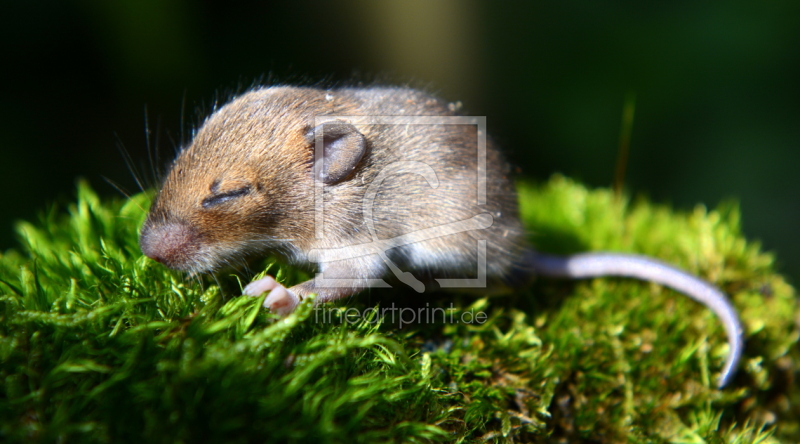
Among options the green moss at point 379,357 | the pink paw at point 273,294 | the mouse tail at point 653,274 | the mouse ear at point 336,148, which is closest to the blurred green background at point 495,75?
the mouse tail at point 653,274

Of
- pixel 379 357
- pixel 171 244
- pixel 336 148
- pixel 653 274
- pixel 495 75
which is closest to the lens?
pixel 379 357

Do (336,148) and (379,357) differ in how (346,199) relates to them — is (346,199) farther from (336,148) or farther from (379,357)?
(379,357)

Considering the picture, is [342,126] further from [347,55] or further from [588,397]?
[347,55]

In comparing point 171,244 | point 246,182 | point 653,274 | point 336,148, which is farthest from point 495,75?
point 171,244

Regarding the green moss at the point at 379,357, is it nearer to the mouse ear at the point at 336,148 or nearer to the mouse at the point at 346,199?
the mouse at the point at 346,199

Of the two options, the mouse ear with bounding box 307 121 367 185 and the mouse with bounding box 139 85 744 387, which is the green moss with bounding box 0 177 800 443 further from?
the mouse ear with bounding box 307 121 367 185

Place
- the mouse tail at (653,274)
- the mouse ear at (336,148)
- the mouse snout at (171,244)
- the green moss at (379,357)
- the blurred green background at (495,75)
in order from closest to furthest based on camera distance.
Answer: the green moss at (379,357) → the mouse snout at (171,244) → the mouse ear at (336,148) → the mouse tail at (653,274) → the blurred green background at (495,75)

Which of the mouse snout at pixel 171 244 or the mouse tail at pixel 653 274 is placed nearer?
the mouse snout at pixel 171 244

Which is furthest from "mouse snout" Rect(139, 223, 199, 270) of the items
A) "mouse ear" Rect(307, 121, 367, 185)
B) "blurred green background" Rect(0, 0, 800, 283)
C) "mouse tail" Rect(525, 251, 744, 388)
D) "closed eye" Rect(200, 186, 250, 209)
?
"blurred green background" Rect(0, 0, 800, 283)
